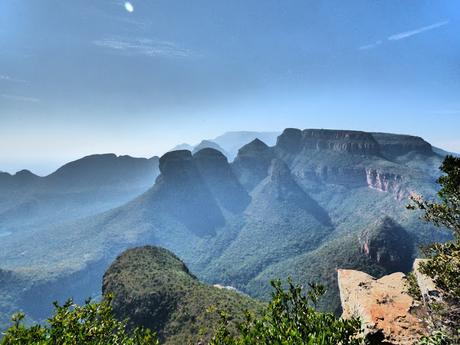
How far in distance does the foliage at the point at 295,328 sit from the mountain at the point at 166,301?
40986 millimetres

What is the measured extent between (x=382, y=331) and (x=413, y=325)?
2.70 metres

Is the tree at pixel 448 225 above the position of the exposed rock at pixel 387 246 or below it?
above

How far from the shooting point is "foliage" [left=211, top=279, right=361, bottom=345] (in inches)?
598

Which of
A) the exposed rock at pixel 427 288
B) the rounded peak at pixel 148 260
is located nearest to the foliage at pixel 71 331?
the exposed rock at pixel 427 288

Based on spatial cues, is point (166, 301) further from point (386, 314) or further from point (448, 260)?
point (448, 260)

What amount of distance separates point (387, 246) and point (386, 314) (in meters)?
100.0

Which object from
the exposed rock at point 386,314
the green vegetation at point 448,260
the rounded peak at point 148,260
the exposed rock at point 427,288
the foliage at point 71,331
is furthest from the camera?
Result: the rounded peak at point 148,260

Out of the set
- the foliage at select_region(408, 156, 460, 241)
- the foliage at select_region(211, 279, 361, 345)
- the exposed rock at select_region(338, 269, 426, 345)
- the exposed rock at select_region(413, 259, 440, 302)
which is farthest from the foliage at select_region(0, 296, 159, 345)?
the exposed rock at select_region(413, 259, 440, 302)

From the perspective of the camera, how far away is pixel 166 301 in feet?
224

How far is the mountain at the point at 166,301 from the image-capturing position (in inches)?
2340

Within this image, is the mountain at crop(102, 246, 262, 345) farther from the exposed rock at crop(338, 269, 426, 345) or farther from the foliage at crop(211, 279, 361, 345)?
the foliage at crop(211, 279, 361, 345)

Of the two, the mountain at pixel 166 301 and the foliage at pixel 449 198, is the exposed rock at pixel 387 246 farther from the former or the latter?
the foliage at pixel 449 198

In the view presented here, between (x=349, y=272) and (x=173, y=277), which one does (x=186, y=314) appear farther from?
(x=349, y=272)

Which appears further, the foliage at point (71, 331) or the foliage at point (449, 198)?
the foliage at point (449, 198)
